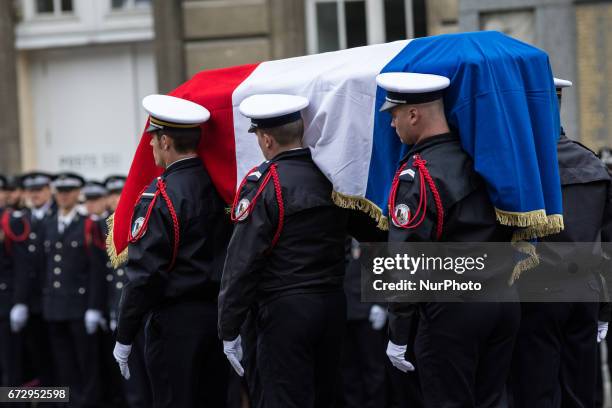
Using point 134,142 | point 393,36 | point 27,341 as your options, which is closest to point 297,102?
point 27,341

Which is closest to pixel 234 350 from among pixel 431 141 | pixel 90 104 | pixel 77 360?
pixel 431 141

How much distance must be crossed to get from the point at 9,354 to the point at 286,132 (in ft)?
18.1

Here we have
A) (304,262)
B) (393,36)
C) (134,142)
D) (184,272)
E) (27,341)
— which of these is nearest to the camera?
(304,262)

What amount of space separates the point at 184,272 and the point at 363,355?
334 cm

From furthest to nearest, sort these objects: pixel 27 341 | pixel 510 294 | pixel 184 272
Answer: pixel 27 341, pixel 184 272, pixel 510 294

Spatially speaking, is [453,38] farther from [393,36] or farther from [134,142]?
[134,142]

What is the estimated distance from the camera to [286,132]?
5461 mm

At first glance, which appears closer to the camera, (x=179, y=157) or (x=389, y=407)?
(x=179, y=157)

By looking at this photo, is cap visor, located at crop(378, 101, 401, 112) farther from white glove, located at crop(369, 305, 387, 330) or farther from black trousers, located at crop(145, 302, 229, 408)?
white glove, located at crop(369, 305, 387, 330)

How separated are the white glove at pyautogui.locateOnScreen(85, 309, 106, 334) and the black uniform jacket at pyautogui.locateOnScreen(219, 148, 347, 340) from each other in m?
4.28

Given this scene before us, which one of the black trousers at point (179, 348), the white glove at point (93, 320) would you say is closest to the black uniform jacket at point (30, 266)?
the white glove at point (93, 320)

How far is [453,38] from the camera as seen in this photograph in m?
5.25

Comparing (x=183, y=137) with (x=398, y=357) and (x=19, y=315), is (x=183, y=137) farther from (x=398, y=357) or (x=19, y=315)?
(x=19, y=315)

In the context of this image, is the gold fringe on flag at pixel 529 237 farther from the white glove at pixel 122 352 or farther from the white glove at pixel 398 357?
the white glove at pixel 122 352
